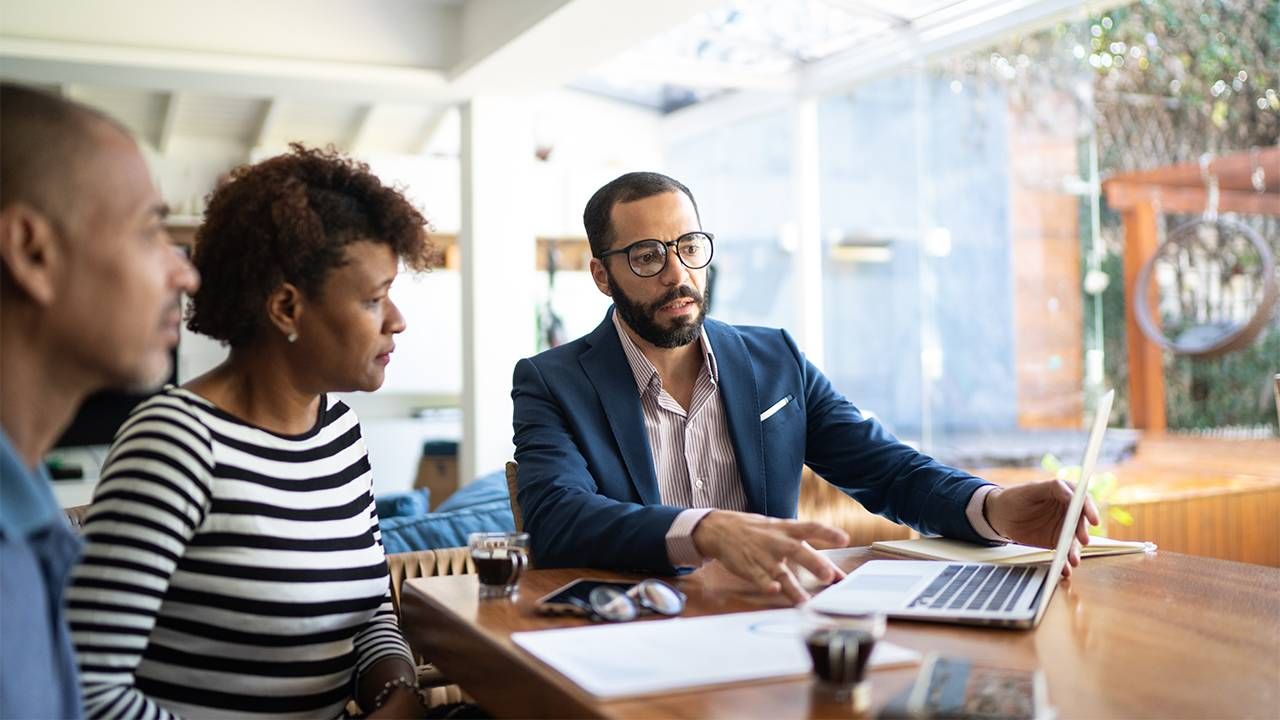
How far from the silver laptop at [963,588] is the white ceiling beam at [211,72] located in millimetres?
4202

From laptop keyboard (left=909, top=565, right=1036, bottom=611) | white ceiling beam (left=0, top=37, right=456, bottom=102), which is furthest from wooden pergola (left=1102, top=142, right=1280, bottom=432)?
laptop keyboard (left=909, top=565, right=1036, bottom=611)

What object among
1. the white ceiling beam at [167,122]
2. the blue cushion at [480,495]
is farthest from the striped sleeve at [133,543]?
the white ceiling beam at [167,122]

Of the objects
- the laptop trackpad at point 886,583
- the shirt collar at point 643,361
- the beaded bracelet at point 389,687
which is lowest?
the beaded bracelet at point 389,687

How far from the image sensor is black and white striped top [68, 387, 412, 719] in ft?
4.27

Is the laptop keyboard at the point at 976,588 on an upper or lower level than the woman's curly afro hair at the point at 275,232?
lower

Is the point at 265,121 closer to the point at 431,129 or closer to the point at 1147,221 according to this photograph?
the point at 431,129

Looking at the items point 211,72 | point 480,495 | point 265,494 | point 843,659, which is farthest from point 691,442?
point 211,72

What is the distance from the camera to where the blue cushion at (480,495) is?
10.0 feet

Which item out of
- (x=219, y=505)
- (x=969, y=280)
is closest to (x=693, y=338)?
(x=219, y=505)

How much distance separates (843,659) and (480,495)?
2.22 meters

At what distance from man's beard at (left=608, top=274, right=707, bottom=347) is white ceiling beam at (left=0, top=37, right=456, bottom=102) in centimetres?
353

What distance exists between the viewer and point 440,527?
272 centimetres

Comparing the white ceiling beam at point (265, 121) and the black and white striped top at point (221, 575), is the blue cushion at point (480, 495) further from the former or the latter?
the white ceiling beam at point (265, 121)

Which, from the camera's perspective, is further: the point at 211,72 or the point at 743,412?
the point at 211,72
